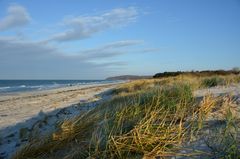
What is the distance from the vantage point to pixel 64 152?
12.7 ft

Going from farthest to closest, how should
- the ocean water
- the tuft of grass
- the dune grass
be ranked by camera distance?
the ocean water
the tuft of grass
the dune grass

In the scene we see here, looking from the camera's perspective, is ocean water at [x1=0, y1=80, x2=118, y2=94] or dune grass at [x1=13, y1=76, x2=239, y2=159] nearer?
dune grass at [x1=13, y1=76, x2=239, y2=159]

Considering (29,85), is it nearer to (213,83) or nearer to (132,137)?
(213,83)

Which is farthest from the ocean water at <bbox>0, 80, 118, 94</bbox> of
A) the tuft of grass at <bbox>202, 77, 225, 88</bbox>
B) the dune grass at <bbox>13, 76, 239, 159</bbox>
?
the dune grass at <bbox>13, 76, 239, 159</bbox>

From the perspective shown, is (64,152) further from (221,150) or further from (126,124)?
(221,150)

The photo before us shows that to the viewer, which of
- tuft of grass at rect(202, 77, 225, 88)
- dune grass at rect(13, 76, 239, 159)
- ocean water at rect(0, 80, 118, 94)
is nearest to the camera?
dune grass at rect(13, 76, 239, 159)

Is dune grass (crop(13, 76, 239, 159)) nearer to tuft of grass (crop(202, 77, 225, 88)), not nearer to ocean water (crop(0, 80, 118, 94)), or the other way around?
tuft of grass (crop(202, 77, 225, 88))

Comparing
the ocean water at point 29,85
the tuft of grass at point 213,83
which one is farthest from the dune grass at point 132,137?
the ocean water at point 29,85

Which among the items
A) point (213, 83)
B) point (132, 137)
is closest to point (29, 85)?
point (213, 83)

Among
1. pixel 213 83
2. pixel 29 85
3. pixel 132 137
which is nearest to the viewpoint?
pixel 132 137

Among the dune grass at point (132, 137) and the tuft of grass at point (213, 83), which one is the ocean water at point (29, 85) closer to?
the tuft of grass at point (213, 83)

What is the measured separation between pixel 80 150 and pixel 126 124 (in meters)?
0.66

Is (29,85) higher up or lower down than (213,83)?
lower down

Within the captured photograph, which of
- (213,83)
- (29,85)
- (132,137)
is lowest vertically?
(29,85)
